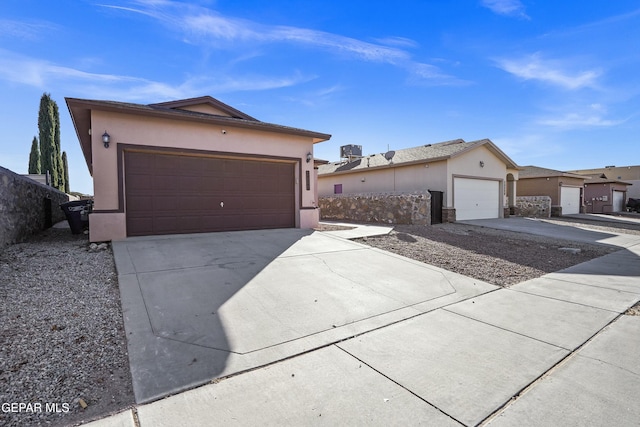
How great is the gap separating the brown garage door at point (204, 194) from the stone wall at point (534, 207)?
59.5 ft

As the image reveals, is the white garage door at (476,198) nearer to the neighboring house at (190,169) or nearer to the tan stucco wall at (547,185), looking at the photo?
the tan stucco wall at (547,185)

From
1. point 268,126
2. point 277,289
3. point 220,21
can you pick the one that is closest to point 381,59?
point 268,126

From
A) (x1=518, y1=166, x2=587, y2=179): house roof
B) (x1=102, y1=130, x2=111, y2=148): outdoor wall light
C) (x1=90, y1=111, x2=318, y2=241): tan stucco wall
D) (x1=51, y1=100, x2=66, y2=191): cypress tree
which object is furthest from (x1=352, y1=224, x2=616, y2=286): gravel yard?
(x1=51, y1=100, x2=66, y2=191): cypress tree

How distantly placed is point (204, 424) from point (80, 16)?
9756 mm

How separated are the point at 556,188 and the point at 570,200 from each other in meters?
2.57

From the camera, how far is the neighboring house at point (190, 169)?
26.0 feet

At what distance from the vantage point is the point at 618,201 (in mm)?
30781

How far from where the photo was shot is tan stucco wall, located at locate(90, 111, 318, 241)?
7.84 metres

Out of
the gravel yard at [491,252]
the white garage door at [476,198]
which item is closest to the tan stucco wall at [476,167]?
the white garage door at [476,198]

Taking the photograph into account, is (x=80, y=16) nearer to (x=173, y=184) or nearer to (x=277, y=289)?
(x=173, y=184)

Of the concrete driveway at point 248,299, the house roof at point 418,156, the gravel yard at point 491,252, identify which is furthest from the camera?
the house roof at point 418,156

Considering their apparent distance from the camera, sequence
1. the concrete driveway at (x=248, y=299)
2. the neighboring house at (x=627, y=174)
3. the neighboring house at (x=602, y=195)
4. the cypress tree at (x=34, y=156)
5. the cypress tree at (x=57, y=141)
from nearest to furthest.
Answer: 1. the concrete driveway at (x=248, y=299)
2. the cypress tree at (x=34, y=156)
3. the cypress tree at (x=57, y=141)
4. the neighboring house at (x=602, y=195)
5. the neighboring house at (x=627, y=174)

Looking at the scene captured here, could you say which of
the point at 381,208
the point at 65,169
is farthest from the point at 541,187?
the point at 65,169

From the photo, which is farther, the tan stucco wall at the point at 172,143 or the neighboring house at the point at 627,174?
the neighboring house at the point at 627,174
